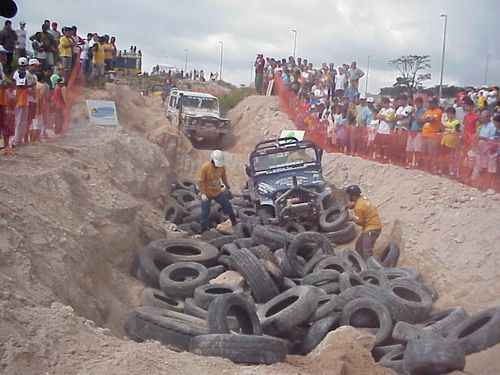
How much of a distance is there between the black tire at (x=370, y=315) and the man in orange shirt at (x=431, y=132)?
6328mm

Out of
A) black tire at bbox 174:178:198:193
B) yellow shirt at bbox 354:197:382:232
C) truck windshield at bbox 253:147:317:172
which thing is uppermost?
truck windshield at bbox 253:147:317:172

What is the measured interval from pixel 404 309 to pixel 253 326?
278cm

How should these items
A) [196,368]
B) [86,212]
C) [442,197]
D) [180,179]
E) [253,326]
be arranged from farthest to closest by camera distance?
[180,179], [442,197], [86,212], [253,326], [196,368]

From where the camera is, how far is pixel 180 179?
2127 centimetres

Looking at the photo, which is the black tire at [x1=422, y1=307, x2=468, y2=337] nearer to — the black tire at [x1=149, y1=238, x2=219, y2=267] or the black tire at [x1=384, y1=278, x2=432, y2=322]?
the black tire at [x1=384, y1=278, x2=432, y2=322]

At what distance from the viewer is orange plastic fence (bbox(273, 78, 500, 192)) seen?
40.2 ft

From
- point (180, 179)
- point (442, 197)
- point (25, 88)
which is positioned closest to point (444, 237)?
point (442, 197)

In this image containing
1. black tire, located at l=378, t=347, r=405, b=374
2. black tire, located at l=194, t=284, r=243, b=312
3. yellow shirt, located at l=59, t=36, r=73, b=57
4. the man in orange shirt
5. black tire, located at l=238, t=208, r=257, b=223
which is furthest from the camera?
yellow shirt, located at l=59, t=36, r=73, b=57

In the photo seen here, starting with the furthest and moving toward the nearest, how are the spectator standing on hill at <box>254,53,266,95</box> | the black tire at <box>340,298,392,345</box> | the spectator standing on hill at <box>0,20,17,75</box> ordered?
the spectator standing on hill at <box>254,53,266,95</box> < the spectator standing on hill at <box>0,20,17,75</box> < the black tire at <box>340,298,392,345</box>

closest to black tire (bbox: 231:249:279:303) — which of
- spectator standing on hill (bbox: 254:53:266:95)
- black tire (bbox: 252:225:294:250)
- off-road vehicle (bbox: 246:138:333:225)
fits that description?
black tire (bbox: 252:225:294:250)

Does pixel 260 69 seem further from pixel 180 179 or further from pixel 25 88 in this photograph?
pixel 25 88

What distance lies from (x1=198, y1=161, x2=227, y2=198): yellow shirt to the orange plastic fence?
15.5 feet

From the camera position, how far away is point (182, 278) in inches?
444

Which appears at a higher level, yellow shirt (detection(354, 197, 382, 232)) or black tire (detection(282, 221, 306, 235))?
yellow shirt (detection(354, 197, 382, 232))
